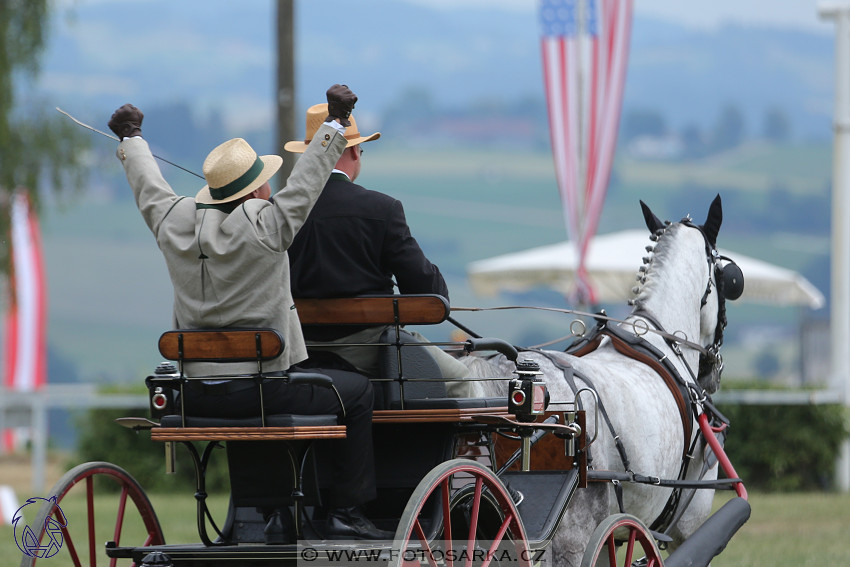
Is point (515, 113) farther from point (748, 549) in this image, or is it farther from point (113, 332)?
point (748, 549)

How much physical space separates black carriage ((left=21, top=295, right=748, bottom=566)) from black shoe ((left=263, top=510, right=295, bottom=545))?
0.05 m

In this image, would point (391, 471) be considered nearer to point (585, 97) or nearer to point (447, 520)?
point (447, 520)

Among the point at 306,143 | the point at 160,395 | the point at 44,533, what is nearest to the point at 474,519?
the point at 160,395

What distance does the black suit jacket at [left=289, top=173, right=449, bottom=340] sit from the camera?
15.3ft

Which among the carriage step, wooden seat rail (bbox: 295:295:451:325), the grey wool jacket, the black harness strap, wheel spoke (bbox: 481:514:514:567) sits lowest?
the carriage step

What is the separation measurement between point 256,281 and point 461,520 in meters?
1.33

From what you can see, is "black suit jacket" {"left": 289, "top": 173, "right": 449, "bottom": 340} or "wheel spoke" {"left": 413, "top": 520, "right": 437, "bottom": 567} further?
"black suit jacket" {"left": 289, "top": 173, "right": 449, "bottom": 340}

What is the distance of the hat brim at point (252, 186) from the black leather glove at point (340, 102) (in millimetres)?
373

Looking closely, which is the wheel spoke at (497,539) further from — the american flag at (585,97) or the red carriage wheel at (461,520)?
the american flag at (585,97)

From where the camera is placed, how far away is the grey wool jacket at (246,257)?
14.0 feet

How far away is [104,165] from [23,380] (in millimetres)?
3602

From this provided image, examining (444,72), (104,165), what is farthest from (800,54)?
(104,165)

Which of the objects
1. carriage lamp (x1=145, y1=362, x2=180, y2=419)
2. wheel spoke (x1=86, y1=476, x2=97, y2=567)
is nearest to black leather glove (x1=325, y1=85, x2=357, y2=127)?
carriage lamp (x1=145, y1=362, x2=180, y2=419)

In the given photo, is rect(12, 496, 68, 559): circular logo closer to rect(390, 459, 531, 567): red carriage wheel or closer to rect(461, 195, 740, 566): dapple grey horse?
rect(390, 459, 531, 567): red carriage wheel
